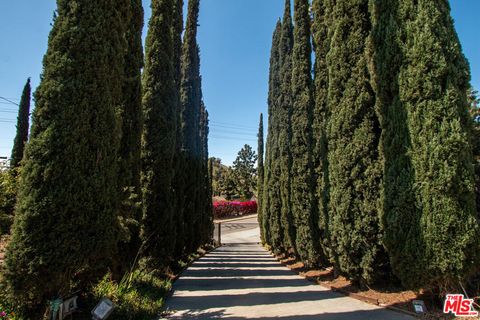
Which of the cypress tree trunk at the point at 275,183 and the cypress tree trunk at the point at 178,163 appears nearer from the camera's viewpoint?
the cypress tree trunk at the point at 178,163

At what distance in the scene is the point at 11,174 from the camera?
219 inches

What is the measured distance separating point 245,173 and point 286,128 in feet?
168

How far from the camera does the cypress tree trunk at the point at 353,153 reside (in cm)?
590

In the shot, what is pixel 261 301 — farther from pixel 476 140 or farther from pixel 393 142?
pixel 476 140

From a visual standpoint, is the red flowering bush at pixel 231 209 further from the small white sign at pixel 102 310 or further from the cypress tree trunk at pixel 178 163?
the small white sign at pixel 102 310

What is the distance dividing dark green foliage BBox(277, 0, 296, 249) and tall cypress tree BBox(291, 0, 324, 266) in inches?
43.7

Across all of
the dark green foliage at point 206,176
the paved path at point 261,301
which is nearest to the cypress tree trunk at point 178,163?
the paved path at point 261,301

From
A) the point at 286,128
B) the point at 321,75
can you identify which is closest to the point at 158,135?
the point at 321,75

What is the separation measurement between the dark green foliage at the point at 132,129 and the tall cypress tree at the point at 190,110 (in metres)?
6.26

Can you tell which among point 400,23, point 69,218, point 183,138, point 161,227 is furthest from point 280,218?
point 69,218

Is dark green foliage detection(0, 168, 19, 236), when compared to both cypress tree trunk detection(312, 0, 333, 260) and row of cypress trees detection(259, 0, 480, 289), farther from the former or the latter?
cypress tree trunk detection(312, 0, 333, 260)

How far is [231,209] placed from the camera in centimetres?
4444

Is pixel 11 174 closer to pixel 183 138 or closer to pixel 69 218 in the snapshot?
pixel 69 218

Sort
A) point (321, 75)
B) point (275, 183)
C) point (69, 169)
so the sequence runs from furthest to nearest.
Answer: point (275, 183) → point (321, 75) → point (69, 169)
